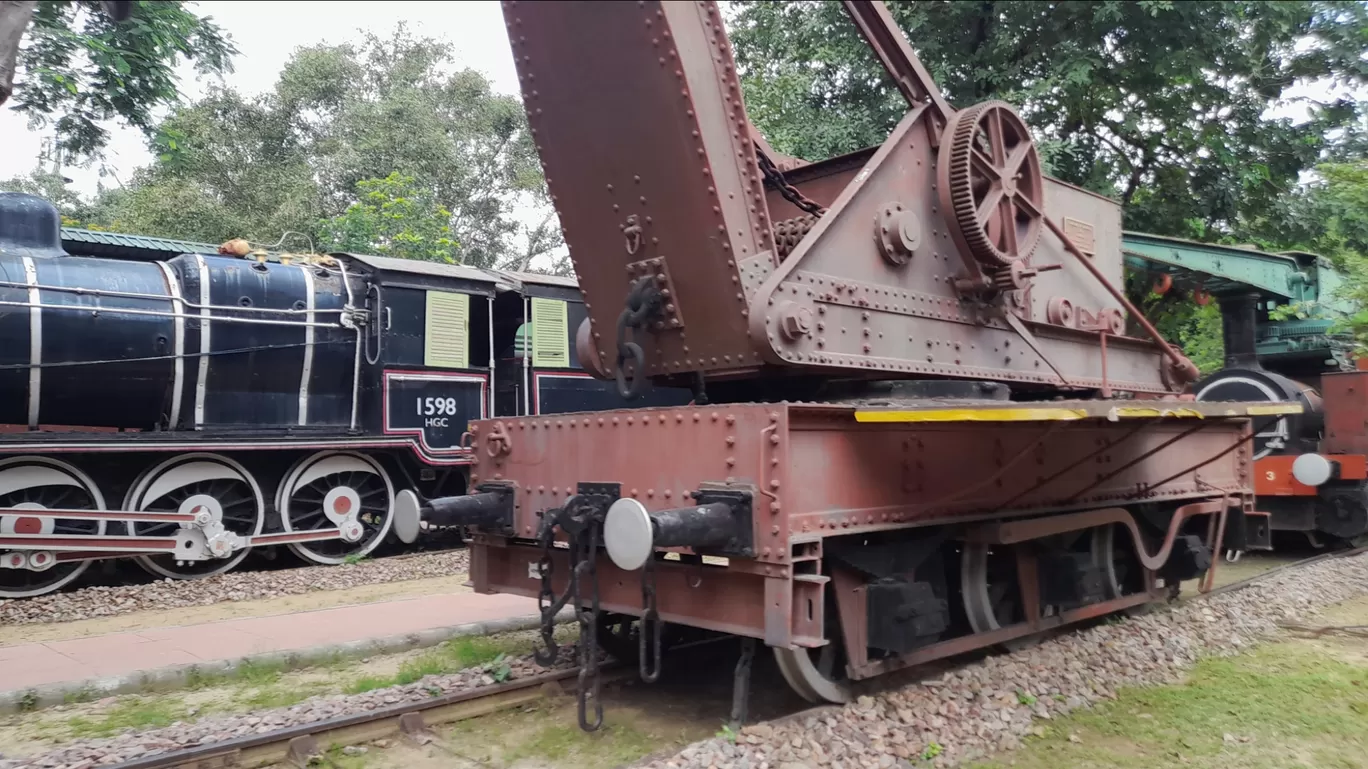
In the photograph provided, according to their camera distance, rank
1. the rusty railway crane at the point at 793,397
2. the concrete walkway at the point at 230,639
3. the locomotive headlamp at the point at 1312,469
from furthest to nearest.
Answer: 1. the locomotive headlamp at the point at 1312,469
2. the concrete walkway at the point at 230,639
3. the rusty railway crane at the point at 793,397

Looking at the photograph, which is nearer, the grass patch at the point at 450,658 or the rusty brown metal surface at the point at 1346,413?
the grass patch at the point at 450,658

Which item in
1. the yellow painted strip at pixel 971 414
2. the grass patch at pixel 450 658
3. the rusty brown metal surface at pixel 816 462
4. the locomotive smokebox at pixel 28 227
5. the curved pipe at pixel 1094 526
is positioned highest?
the locomotive smokebox at pixel 28 227

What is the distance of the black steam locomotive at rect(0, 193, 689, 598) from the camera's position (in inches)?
317

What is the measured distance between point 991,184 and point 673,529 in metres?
3.04

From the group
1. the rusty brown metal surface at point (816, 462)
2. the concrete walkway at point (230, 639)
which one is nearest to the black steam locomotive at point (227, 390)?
the concrete walkway at point (230, 639)

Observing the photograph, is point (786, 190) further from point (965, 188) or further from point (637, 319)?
point (637, 319)

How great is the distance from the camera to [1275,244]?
1421cm

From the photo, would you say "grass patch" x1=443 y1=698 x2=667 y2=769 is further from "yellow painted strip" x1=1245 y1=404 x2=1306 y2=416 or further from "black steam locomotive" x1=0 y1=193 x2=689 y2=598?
"yellow painted strip" x1=1245 y1=404 x2=1306 y2=416

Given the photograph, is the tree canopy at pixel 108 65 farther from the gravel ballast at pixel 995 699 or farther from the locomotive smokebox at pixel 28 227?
the gravel ballast at pixel 995 699

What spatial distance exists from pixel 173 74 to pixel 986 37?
33.5 ft

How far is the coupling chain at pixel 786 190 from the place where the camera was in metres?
5.26

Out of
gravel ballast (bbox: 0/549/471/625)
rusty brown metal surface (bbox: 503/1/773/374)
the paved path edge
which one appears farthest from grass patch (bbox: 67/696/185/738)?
rusty brown metal surface (bbox: 503/1/773/374)

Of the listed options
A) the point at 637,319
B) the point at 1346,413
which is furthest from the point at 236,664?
the point at 1346,413

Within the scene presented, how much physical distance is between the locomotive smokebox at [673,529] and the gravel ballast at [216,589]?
18.5 ft
